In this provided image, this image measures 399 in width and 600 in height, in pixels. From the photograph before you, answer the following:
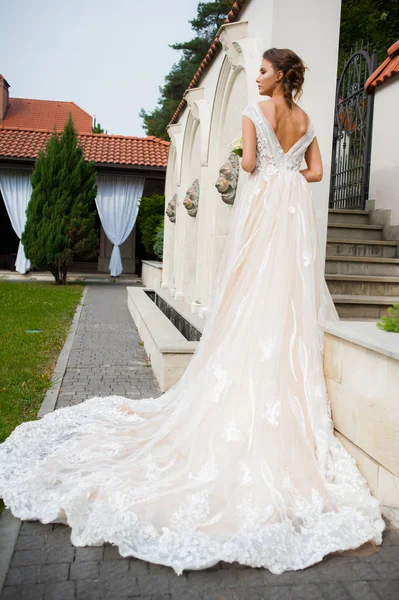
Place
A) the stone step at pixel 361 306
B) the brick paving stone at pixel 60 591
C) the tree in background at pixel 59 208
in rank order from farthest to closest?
the tree in background at pixel 59 208, the stone step at pixel 361 306, the brick paving stone at pixel 60 591

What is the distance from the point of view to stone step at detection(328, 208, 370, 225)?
834cm

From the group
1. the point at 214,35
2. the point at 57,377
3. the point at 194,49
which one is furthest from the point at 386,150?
the point at 214,35

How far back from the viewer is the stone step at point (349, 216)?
27.4 feet

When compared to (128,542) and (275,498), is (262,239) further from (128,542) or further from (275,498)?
(128,542)

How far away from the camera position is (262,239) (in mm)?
3465

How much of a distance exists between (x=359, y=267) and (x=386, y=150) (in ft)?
7.57

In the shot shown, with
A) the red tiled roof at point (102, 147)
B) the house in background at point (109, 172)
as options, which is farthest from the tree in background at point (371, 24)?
the house in background at point (109, 172)

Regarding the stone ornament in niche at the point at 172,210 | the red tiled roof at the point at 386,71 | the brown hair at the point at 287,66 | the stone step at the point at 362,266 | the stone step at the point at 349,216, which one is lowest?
the stone step at the point at 362,266

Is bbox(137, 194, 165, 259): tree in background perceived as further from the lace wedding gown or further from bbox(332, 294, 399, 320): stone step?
A: the lace wedding gown

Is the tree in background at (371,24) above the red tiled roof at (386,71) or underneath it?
above

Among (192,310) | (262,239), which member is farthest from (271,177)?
(192,310)

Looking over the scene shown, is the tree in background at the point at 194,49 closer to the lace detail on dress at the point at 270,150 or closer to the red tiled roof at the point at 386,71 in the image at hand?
the red tiled roof at the point at 386,71

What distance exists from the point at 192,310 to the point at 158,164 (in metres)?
11.8

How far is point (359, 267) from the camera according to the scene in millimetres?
7234
